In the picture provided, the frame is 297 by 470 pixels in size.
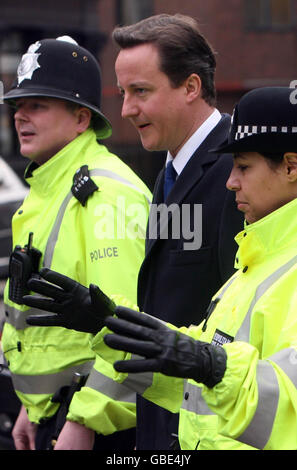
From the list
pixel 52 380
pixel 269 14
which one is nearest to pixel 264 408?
pixel 52 380

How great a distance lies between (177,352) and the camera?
75.2 inches

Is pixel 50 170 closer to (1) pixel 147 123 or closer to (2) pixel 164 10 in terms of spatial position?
(1) pixel 147 123

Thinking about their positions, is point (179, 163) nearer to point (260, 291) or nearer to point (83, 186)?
point (83, 186)

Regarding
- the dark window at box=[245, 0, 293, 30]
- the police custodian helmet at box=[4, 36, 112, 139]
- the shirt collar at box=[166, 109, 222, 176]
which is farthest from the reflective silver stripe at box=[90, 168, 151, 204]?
the dark window at box=[245, 0, 293, 30]

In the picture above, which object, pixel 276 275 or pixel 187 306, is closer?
pixel 276 275

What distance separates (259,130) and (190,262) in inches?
28.8

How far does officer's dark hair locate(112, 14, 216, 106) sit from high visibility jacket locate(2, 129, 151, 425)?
1.57ft

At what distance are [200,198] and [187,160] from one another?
20cm

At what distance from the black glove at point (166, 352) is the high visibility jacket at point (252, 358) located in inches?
1.4

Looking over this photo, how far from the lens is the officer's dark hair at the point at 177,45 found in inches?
124

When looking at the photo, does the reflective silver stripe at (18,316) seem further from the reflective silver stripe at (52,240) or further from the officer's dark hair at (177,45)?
the officer's dark hair at (177,45)

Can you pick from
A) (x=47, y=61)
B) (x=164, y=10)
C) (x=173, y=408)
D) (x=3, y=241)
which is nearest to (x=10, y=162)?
(x=164, y=10)

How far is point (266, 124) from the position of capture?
233 cm

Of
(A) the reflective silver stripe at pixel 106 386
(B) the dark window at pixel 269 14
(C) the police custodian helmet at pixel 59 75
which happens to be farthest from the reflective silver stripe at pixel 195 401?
(B) the dark window at pixel 269 14
